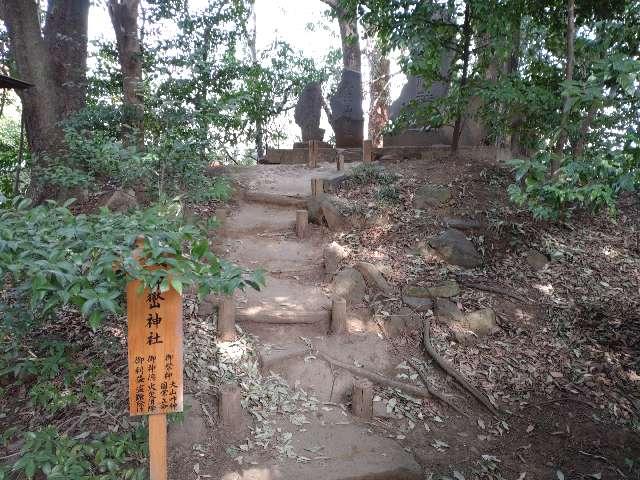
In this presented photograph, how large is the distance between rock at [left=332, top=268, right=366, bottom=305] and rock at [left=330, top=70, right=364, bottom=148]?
585cm

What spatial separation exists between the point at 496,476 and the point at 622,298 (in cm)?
298

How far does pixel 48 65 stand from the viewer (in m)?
6.46

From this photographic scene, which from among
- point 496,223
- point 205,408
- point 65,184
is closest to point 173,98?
point 65,184

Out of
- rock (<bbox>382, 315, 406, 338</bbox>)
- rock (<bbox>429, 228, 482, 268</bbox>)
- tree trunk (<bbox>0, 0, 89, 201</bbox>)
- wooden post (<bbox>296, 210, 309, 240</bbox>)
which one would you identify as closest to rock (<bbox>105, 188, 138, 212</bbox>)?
tree trunk (<bbox>0, 0, 89, 201</bbox>)

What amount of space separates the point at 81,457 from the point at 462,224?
495 centimetres

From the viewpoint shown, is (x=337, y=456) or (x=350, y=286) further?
(x=350, y=286)

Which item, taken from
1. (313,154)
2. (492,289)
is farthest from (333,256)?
(313,154)

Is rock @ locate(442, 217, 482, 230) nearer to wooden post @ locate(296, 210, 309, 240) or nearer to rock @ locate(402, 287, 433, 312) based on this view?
rock @ locate(402, 287, 433, 312)

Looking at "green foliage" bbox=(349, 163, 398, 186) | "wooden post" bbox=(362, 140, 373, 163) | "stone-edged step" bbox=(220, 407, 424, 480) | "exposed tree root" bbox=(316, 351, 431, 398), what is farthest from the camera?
"wooden post" bbox=(362, 140, 373, 163)

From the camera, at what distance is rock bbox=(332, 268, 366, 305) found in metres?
5.18

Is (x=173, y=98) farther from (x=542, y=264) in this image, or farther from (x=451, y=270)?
(x=542, y=264)

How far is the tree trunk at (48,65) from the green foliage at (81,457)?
13.7 feet

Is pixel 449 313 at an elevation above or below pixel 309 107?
below

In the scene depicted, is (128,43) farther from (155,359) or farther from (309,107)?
(155,359)
